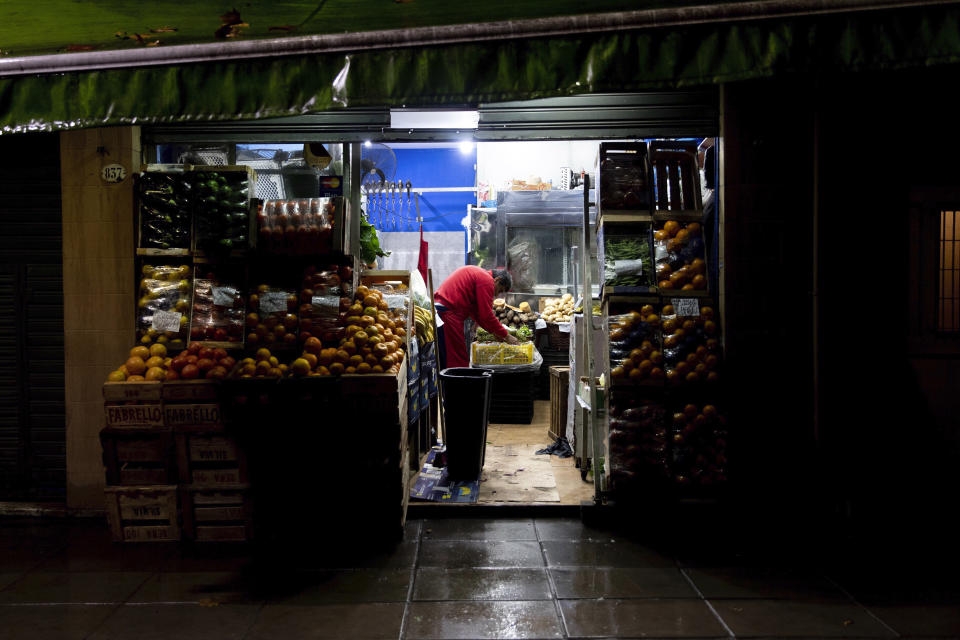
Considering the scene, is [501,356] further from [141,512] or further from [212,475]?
[141,512]

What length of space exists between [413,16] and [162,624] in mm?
3435

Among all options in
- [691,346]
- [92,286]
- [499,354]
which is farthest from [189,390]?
[499,354]

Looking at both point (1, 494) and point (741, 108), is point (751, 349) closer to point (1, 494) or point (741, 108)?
point (741, 108)

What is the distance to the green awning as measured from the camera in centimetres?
226

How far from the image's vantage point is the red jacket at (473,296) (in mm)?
8430

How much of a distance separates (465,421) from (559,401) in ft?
7.01

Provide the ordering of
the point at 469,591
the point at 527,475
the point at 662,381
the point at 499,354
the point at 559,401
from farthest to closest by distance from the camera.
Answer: the point at 499,354 → the point at 559,401 → the point at 527,475 → the point at 662,381 → the point at 469,591

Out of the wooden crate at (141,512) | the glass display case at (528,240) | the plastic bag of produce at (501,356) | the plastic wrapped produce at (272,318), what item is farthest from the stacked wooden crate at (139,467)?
the glass display case at (528,240)

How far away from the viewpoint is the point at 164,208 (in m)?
5.59

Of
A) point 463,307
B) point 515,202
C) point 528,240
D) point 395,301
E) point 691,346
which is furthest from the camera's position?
point 528,240

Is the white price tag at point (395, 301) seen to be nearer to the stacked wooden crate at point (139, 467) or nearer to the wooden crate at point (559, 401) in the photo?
the stacked wooden crate at point (139, 467)

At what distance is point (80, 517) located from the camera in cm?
554

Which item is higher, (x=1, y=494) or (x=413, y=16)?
(x=413, y=16)

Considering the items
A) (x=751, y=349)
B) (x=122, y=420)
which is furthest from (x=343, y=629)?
(x=751, y=349)
